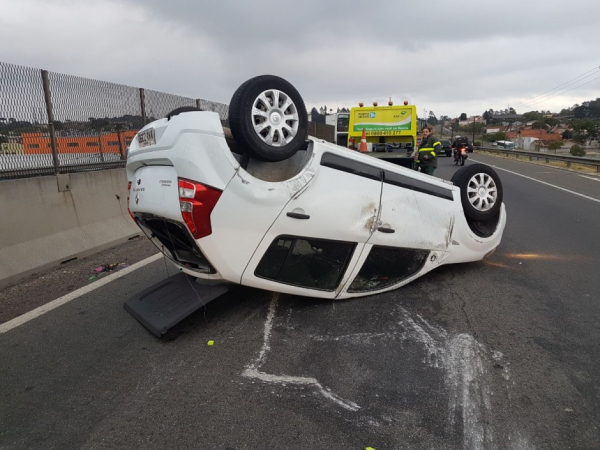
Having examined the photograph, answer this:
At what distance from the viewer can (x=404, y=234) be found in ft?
12.6

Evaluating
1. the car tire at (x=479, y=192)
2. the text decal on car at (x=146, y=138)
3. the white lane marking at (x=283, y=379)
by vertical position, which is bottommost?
the white lane marking at (x=283, y=379)

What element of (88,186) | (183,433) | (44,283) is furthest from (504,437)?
(88,186)

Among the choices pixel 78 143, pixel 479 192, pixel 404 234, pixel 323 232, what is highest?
pixel 78 143

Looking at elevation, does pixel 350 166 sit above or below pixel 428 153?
above

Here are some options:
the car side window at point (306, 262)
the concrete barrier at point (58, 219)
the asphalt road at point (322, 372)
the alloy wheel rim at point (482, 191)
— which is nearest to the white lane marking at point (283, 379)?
the asphalt road at point (322, 372)

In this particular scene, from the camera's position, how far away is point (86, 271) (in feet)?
16.4

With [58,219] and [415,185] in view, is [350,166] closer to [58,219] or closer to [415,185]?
[415,185]

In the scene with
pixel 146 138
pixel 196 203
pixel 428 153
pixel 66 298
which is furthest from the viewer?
pixel 428 153

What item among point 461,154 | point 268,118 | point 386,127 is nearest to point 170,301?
point 268,118

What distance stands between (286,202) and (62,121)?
15.7 feet

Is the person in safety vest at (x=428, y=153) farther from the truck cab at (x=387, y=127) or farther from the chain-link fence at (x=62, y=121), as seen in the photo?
the chain-link fence at (x=62, y=121)

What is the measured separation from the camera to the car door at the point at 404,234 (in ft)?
12.2

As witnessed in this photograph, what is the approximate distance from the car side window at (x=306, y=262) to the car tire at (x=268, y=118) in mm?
705

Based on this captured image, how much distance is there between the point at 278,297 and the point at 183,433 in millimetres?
1896
